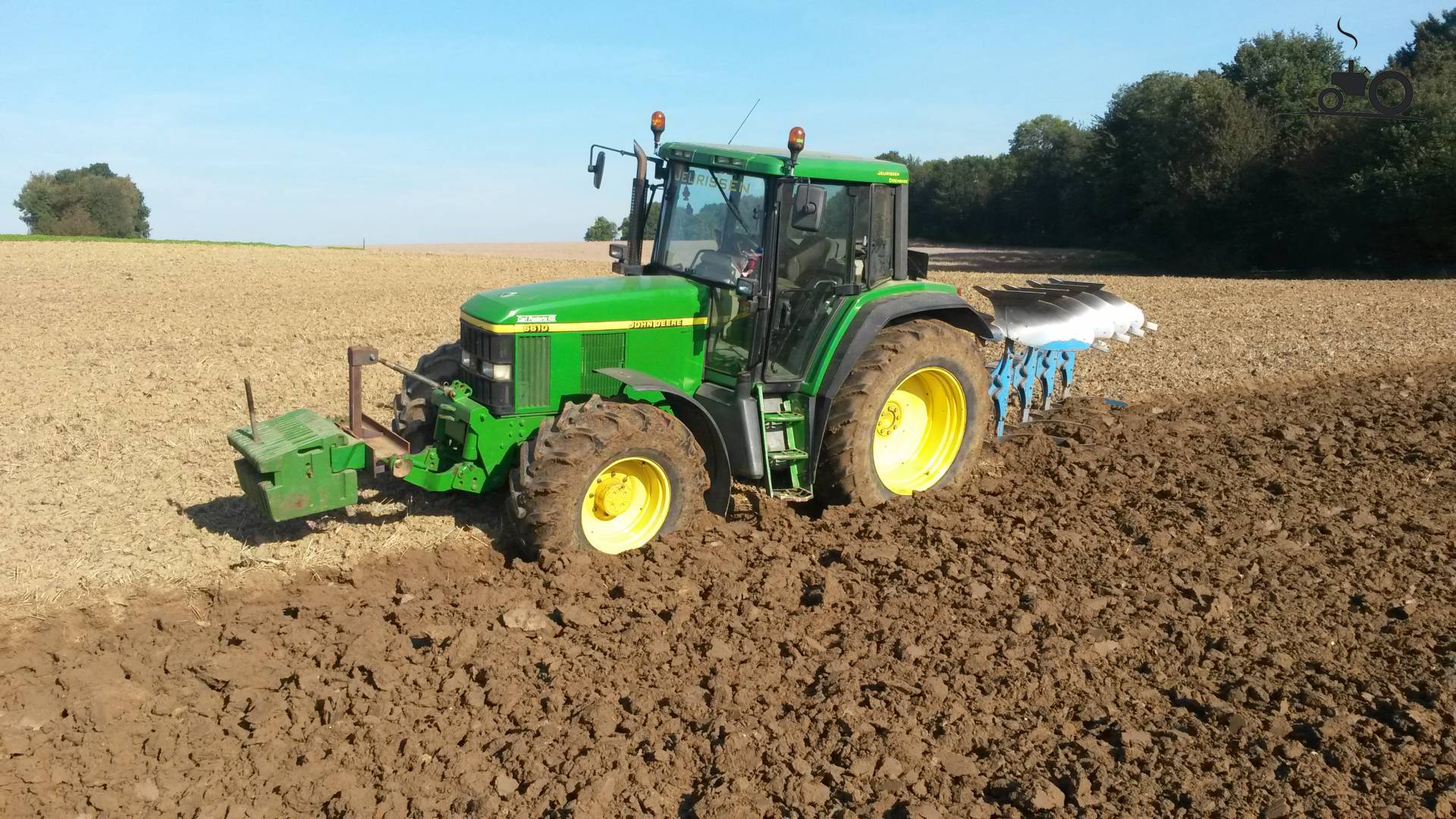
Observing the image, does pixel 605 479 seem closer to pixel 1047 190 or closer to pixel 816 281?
pixel 816 281

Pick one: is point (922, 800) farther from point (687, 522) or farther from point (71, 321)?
point (71, 321)

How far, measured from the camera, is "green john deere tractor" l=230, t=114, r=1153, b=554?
235 inches

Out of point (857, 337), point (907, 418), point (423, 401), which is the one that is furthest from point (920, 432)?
point (423, 401)

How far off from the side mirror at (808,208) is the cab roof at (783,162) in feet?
1.62

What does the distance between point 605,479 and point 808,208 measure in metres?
1.77

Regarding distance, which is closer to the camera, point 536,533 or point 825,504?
point 536,533

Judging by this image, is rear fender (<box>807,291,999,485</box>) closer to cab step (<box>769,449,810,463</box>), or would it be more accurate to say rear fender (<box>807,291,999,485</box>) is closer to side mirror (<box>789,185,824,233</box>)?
cab step (<box>769,449,810,463</box>)

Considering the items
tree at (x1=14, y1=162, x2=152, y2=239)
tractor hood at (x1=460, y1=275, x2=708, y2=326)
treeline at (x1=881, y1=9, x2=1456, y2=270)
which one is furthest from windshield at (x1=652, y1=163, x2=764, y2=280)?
tree at (x1=14, y1=162, x2=152, y2=239)

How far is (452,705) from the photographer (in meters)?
4.69

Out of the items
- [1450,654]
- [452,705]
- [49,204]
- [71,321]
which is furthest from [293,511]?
[49,204]

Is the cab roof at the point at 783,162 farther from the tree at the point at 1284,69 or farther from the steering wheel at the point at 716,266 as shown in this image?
the tree at the point at 1284,69

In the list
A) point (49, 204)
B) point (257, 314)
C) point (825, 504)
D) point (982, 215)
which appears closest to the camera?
point (825, 504)

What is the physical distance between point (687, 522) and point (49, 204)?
236 ft

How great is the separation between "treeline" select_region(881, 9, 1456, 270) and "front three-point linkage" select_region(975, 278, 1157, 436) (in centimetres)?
1307
